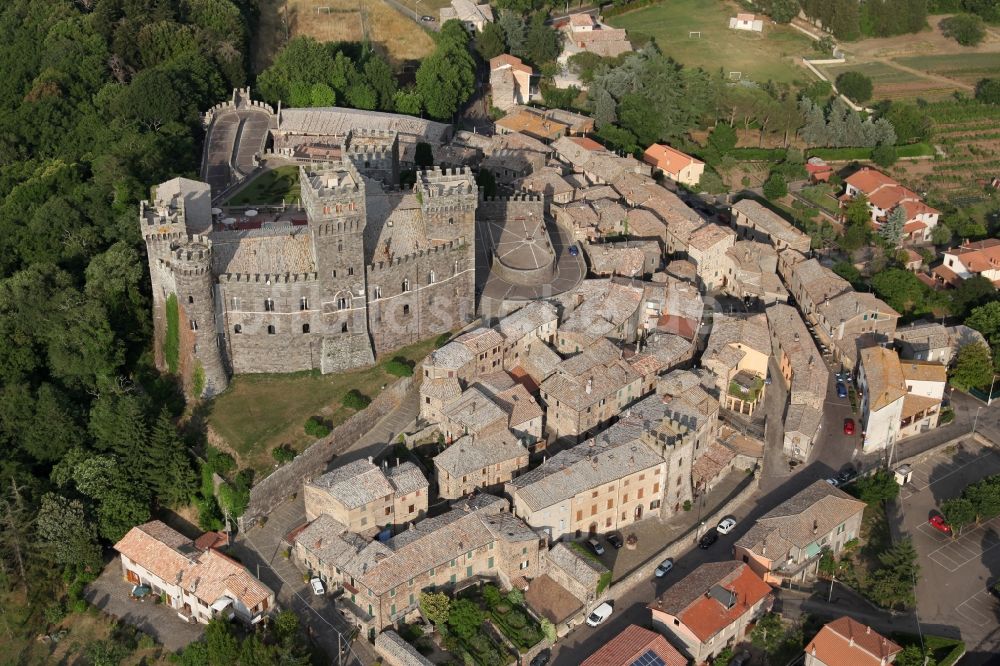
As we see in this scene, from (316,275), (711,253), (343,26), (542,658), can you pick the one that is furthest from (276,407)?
(343,26)

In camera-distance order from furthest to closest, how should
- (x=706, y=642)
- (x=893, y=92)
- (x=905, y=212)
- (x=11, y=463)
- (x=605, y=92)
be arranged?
(x=893, y=92)
(x=605, y=92)
(x=905, y=212)
(x=11, y=463)
(x=706, y=642)

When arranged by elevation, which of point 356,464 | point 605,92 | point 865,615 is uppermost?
point 605,92

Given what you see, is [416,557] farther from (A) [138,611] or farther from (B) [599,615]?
(A) [138,611]

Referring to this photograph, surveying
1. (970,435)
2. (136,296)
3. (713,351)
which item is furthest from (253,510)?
(970,435)

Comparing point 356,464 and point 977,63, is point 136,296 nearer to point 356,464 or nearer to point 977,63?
point 356,464

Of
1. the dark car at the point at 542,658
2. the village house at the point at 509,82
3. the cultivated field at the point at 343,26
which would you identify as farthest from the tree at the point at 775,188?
the dark car at the point at 542,658

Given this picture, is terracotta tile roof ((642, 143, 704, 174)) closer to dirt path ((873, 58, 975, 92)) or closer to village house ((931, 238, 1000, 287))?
village house ((931, 238, 1000, 287))

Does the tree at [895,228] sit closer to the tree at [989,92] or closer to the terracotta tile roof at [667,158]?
the terracotta tile roof at [667,158]
